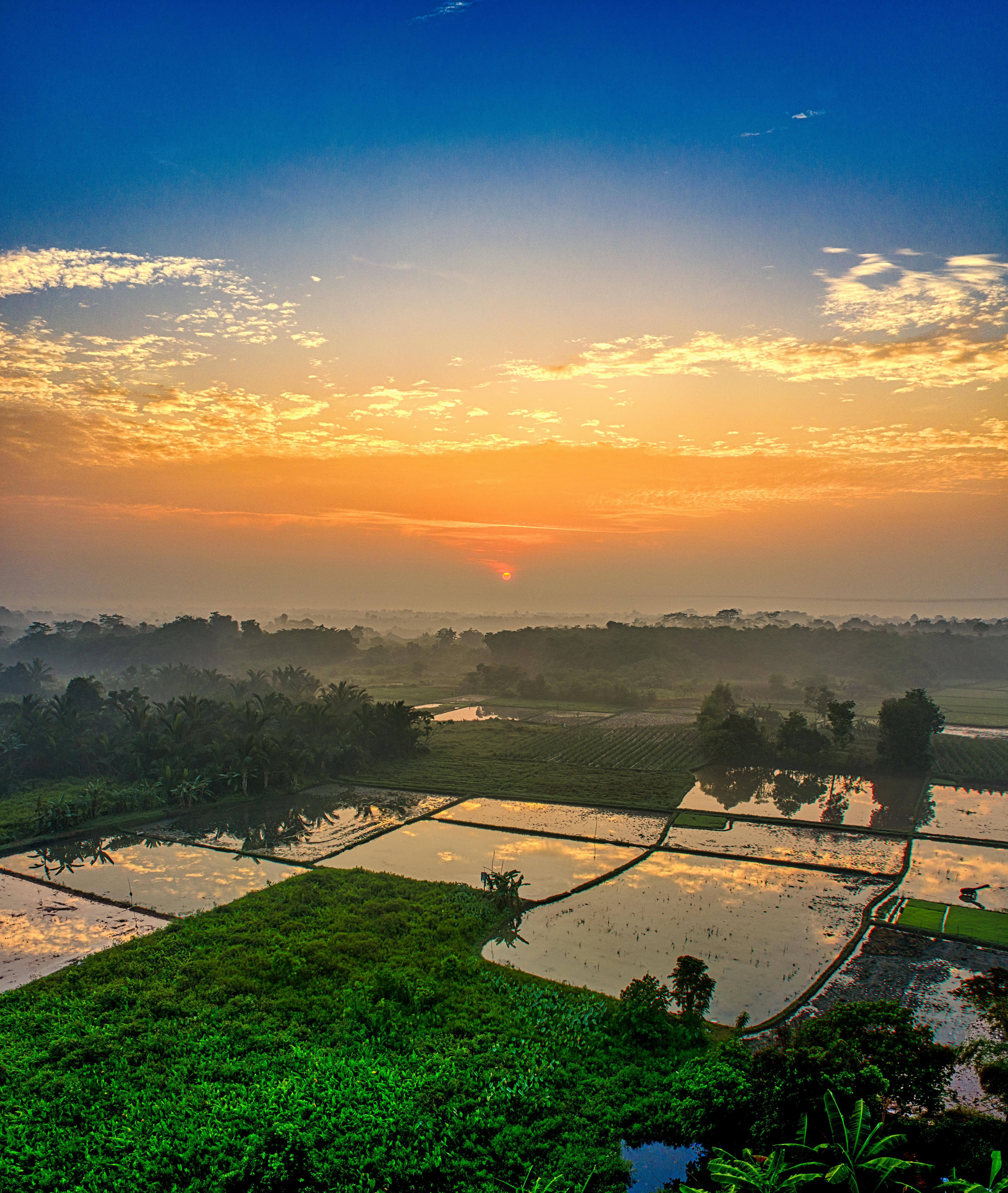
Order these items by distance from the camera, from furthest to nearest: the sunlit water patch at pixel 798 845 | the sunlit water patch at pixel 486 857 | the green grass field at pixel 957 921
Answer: the sunlit water patch at pixel 798 845
the sunlit water patch at pixel 486 857
the green grass field at pixel 957 921

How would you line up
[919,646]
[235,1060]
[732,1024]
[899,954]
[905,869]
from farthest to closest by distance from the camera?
[919,646], [905,869], [899,954], [732,1024], [235,1060]

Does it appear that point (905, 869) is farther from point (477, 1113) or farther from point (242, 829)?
point (242, 829)

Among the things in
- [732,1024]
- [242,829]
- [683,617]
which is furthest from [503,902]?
[683,617]

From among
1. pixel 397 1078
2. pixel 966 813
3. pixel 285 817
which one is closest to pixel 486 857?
pixel 285 817

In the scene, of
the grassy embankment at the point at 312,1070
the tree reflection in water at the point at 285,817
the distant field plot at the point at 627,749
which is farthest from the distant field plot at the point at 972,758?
the grassy embankment at the point at 312,1070

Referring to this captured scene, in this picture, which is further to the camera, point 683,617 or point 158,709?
point 683,617

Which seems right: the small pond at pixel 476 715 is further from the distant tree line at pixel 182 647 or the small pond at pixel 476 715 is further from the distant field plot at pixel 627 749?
the distant tree line at pixel 182 647
